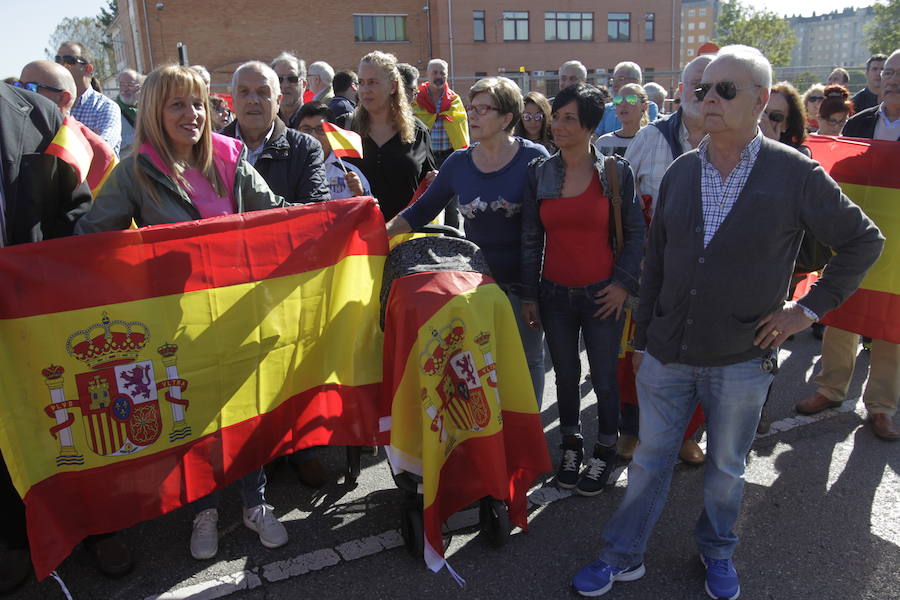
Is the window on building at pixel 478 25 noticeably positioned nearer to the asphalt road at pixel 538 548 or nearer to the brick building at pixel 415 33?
the brick building at pixel 415 33

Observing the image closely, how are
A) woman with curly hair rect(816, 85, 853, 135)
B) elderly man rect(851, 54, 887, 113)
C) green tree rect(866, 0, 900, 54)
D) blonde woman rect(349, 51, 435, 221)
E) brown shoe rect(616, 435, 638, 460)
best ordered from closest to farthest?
brown shoe rect(616, 435, 638, 460)
blonde woman rect(349, 51, 435, 221)
woman with curly hair rect(816, 85, 853, 135)
elderly man rect(851, 54, 887, 113)
green tree rect(866, 0, 900, 54)

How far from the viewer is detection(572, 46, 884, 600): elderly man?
2.40 meters

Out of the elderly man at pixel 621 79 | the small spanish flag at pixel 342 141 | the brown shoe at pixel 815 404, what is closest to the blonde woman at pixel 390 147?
the small spanish flag at pixel 342 141

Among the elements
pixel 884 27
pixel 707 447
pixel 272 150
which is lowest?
pixel 707 447

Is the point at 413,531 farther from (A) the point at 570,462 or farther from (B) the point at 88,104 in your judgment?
(B) the point at 88,104

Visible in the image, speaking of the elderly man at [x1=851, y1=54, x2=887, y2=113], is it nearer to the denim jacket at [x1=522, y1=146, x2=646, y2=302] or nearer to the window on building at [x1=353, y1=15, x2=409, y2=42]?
the denim jacket at [x1=522, y1=146, x2=646, y2=302]

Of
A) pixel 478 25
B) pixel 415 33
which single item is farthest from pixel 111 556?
pixel 478 25

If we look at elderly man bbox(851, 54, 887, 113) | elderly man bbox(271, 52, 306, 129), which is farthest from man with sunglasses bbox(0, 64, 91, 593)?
elderly man bbox(851, 54, 887, 113)

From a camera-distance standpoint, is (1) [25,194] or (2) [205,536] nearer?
(1) [25,194]

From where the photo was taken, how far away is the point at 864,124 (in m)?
5.03

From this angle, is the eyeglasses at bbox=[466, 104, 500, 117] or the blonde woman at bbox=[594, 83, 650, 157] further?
the blonde woman at bbox=[594, 83, 650, 157]

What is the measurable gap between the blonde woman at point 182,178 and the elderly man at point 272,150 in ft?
1.34

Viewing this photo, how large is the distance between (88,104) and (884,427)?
668cm

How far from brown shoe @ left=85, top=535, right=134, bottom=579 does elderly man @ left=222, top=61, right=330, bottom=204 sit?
1.89 meters
